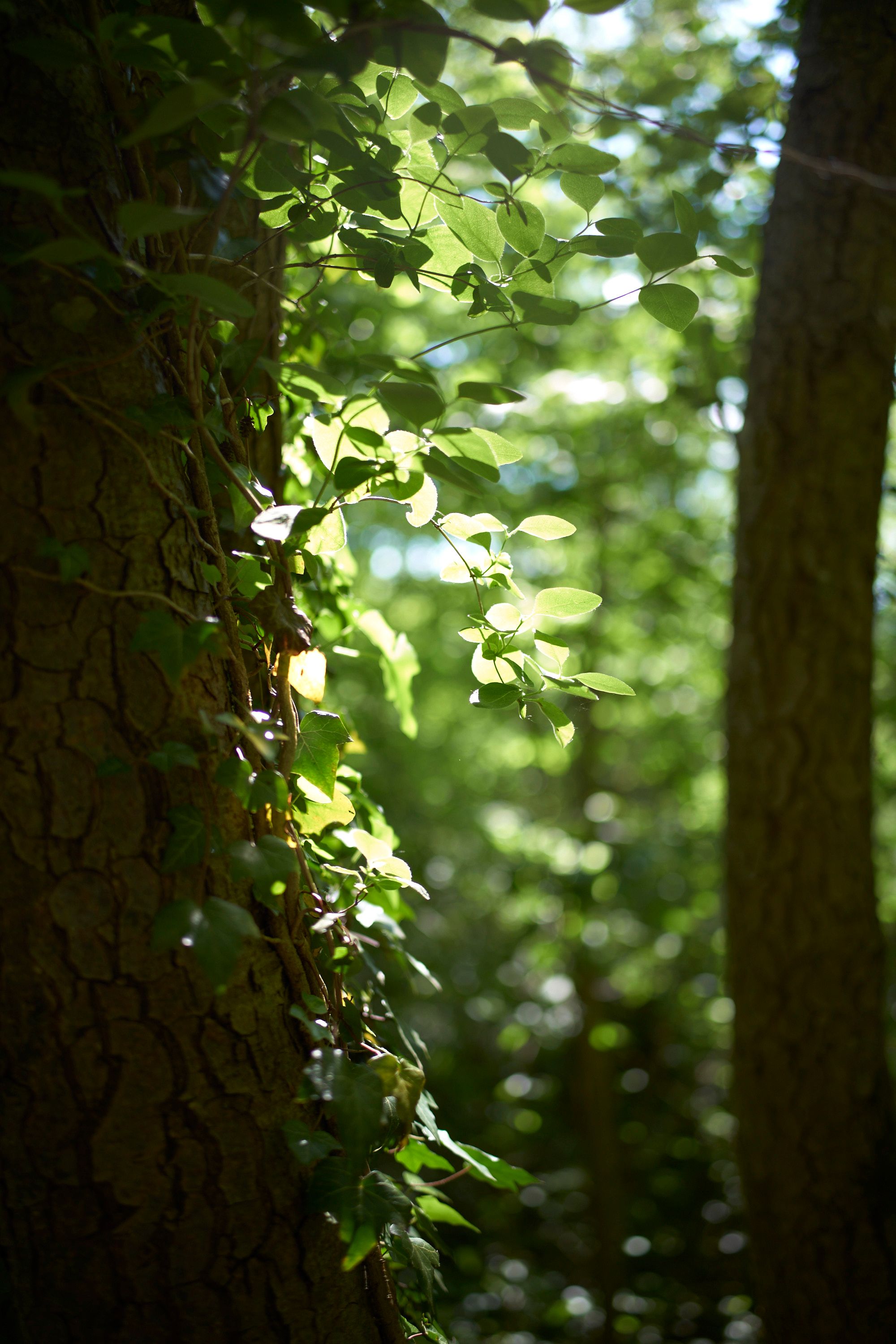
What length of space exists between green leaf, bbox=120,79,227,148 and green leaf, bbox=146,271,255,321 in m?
0.09

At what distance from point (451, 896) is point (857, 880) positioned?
4.04 meters

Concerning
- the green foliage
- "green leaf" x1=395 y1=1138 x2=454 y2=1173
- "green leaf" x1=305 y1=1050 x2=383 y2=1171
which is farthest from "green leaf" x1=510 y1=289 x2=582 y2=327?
"green leaf" x1=395 y1=1138 x2=454 y2=1173

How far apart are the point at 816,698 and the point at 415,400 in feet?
4.84

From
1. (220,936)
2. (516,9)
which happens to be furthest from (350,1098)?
(516,9)

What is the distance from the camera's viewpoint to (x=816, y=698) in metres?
1.81

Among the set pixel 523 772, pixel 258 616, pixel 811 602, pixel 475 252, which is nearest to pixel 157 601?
pixel 258 616

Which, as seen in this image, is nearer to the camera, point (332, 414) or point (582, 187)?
point (332, 414)

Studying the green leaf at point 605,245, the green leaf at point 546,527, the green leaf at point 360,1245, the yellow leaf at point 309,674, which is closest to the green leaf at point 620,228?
the green leaf at point 605,245

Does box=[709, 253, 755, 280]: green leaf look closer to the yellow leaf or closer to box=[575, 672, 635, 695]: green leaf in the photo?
box=[575, 672, 635, 695]: green leaf

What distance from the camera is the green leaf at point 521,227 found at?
0.77m

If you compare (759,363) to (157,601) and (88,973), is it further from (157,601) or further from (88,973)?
(88,973)

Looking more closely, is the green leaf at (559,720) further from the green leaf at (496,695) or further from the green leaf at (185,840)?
the green leaf at (185,840)

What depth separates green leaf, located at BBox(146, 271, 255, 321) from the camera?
0.61 m

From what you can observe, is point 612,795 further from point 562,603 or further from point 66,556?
point 66,556
